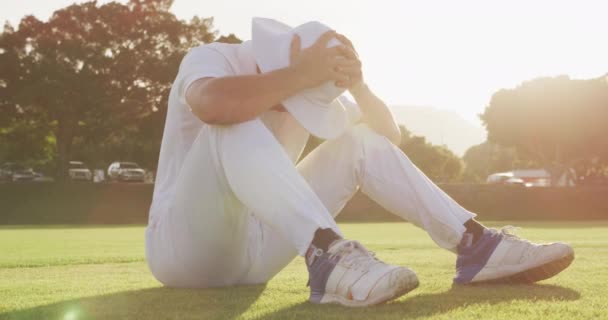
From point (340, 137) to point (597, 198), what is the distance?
28970 millimetres

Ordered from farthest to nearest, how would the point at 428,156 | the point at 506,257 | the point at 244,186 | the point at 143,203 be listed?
the point at 428,156 < the point at 143,203 < the point at 506,257 < the point at 244,186

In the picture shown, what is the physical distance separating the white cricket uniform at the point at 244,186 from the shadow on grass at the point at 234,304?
0.15 m

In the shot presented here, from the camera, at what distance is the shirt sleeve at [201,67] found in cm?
266

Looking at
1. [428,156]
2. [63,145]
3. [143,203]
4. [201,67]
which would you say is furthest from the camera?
[428,156]

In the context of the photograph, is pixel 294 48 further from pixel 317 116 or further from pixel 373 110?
pixel 373 110

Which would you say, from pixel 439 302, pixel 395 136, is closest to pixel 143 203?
pixel 395 136

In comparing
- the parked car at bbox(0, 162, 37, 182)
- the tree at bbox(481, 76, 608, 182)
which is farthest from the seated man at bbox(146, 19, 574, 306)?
the tree at bbox(481, 76, 608, 182)

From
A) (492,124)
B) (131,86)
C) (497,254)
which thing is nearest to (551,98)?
(492,124)

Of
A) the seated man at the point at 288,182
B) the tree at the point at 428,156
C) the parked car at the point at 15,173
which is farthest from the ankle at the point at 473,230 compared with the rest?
the tree at the point at 428,156

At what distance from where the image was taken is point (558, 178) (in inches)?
2112

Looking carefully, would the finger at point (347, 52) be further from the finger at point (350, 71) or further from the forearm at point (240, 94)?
the forearm at point (240, 94)

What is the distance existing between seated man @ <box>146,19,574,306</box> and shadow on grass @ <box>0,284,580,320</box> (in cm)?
6

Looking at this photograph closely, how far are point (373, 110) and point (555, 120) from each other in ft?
170

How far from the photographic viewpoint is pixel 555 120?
5203 cm
